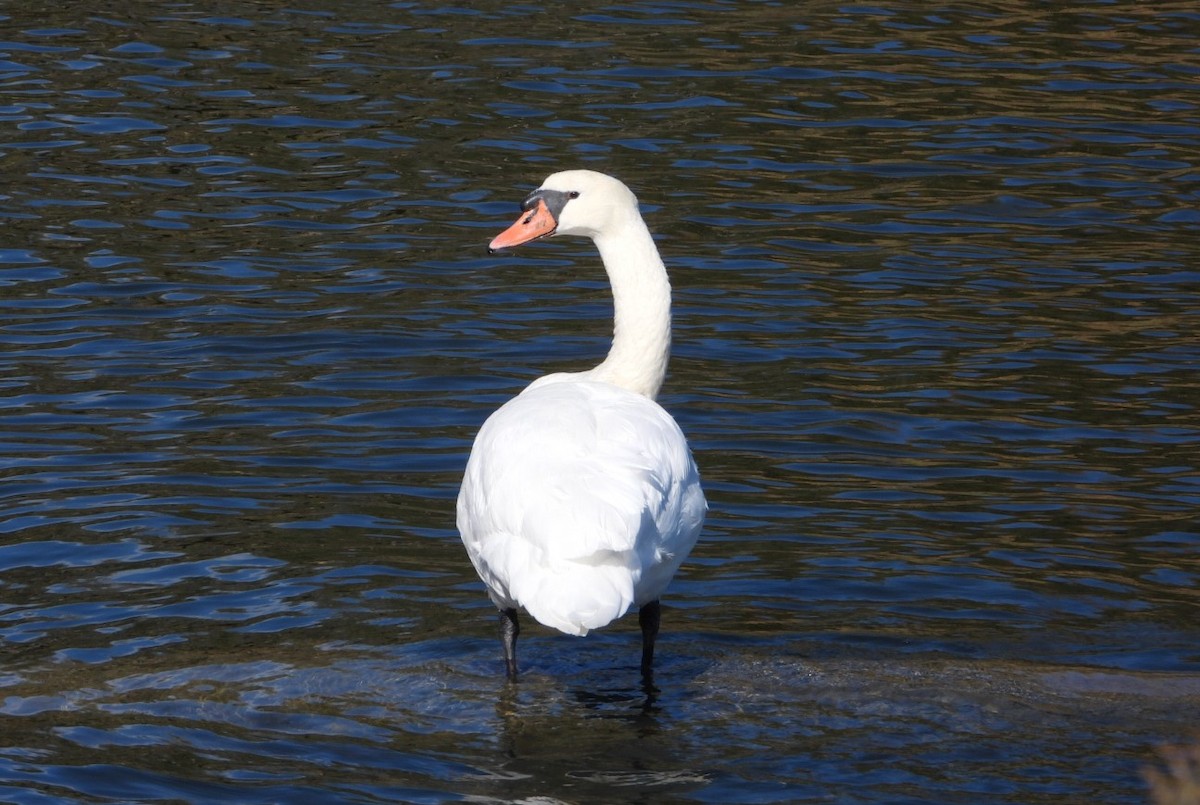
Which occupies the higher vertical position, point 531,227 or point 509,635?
point 531,227

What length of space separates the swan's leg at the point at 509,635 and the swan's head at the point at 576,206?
166 centimetres

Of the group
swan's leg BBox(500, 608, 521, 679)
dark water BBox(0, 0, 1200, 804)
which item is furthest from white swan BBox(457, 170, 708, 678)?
dark water BBox(0, 0, 1200, 804)

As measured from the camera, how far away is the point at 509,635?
669 centimetres

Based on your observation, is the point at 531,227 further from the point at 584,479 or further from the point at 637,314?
the point at 584,479

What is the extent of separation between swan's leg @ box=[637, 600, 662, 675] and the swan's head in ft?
5.36

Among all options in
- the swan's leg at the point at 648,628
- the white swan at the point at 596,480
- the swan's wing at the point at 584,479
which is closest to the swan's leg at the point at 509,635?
the white swan at the point at 596,480

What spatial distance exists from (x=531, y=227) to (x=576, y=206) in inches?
9.9

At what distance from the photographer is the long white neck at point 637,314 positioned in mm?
7344

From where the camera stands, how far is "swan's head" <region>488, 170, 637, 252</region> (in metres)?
7.55

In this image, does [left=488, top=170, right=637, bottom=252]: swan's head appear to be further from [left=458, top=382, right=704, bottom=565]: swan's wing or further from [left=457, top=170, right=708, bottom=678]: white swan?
[left=458, top=382, right=704, bottom=565]: swan's wing

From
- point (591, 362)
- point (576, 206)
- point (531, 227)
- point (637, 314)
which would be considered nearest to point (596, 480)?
point (637, 314)

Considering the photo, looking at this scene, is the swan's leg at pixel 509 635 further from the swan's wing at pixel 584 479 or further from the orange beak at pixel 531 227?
the orange beak at pixel 531 227

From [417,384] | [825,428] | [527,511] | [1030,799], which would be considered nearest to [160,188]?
[417,384]

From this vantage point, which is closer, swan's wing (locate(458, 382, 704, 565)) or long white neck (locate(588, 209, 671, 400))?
swan's wing (locate(458, 382, 704, 565))
